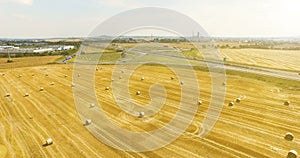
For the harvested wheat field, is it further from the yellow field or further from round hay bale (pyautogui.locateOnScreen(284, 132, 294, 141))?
the yellow field

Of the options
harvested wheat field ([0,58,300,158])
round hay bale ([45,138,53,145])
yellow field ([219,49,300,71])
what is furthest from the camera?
yellow field ([219,49,300,71])

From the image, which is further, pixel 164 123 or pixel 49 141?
pixel 164 123

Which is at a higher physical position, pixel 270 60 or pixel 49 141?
pixel 270 60

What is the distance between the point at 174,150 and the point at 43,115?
19739 millimetres

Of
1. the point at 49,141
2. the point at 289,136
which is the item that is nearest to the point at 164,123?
the point at 49,141

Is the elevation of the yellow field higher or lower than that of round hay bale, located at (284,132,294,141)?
higher

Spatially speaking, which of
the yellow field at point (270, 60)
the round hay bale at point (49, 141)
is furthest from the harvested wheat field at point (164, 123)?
the yellow field at point (270, 60)

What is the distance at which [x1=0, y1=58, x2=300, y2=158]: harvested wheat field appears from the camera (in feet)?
59.7

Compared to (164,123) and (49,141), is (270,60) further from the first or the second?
(49,141)

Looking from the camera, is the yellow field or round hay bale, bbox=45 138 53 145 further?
the yellow field

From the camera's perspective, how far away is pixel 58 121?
81.9ft

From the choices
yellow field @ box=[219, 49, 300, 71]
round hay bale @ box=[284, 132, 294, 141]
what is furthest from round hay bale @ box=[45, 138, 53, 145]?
yellow field @ box=[219, 49, 300, 71]

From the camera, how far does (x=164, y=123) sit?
78.4 ft

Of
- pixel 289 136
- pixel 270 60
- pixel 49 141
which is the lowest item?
pixel 289 136
